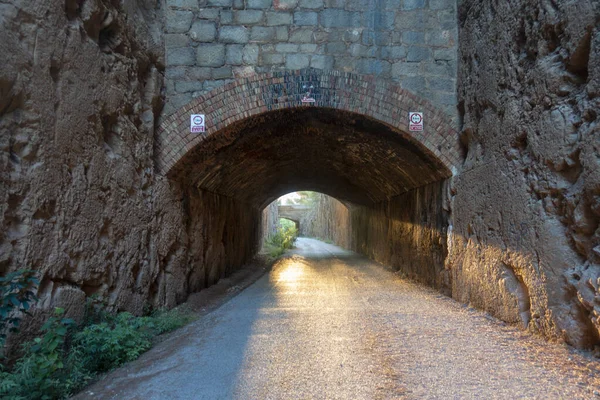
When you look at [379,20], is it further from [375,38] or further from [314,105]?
[314,105]

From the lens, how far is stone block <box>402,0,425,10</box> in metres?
6.11

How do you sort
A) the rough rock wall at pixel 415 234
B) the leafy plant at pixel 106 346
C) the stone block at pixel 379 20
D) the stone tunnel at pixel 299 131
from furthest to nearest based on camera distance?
the rough rock wall at pixel 415 234 < the stone block at pixel 379 20 < the leafy plant at pixel 106 346 < the stone tunnel at pixel 299 131

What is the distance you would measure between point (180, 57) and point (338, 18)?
8.48ft

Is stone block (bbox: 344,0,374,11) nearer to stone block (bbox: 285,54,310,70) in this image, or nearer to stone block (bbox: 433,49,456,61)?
stone block (bbox: 285,54,310,70)

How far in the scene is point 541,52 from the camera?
375cm

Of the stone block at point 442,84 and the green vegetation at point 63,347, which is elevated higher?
the stone block at point 442,84

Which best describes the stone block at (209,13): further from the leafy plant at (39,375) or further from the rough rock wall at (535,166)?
the leafy plant at (39,375)

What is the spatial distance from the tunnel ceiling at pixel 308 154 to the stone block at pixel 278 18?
141 cm

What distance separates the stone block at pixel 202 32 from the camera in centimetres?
599

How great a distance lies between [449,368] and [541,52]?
3.13 m

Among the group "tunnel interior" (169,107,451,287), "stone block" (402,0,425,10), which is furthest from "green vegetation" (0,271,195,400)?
"stone block" (402,0,425,10)

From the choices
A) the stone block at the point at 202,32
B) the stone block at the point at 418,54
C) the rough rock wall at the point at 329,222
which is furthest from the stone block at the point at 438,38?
the rough rock wall at the point at 329,222

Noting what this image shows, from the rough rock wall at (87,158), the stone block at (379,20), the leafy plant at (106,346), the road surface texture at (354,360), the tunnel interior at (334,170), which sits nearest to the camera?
the road surface texture at (354,360)

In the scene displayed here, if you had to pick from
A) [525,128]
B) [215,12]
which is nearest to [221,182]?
[215,12]
